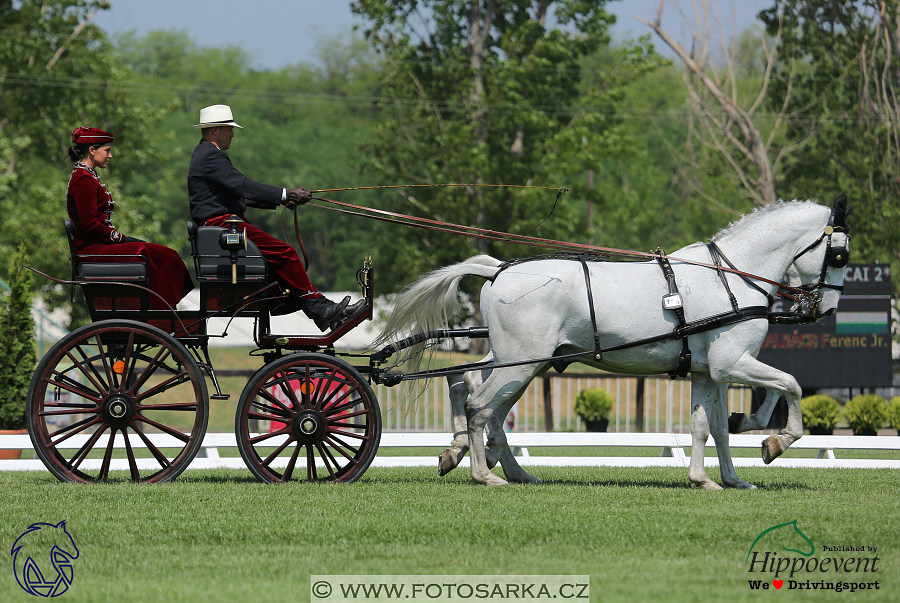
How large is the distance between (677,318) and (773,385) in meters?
0.83

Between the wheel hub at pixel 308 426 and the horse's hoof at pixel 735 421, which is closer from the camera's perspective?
the wheel hub at pixel 308 426

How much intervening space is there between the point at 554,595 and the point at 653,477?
15.1ft

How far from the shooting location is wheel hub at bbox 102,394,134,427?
726 centimetres

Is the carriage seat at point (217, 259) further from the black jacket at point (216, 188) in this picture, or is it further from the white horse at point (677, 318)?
the white horse at point (677, 318)

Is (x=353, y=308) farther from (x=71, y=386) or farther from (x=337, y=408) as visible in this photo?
(x=71, y=386)

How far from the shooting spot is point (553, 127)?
28.8 metres

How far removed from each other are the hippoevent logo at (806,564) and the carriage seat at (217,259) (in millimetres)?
3900

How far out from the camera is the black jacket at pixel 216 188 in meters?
7.45

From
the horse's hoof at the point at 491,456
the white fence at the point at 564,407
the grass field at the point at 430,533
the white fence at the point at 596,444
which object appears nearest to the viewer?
the grass field at the point at 430,533

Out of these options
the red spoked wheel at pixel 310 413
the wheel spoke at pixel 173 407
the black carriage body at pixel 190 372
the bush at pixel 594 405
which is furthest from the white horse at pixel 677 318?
the bush at pixel 594 405

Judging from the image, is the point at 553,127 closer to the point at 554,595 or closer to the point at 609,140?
the point at 609,140

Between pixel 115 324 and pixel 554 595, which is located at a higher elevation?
pixel 115 324

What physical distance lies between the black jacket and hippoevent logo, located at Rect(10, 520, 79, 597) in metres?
2.73

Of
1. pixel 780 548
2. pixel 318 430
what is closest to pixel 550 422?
pixel 318 430
